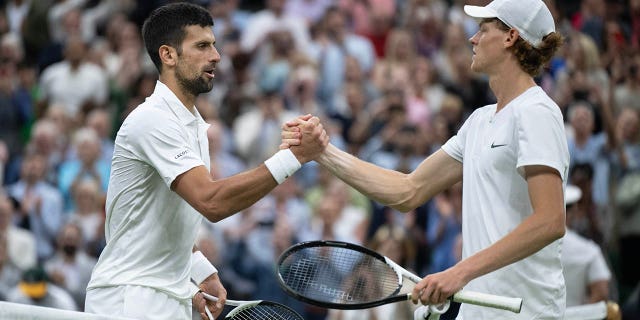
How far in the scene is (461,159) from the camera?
6660mm

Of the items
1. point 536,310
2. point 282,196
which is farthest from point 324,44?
point 536,310

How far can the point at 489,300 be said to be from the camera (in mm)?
5707

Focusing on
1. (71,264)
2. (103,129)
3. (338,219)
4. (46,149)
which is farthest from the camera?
(103,129)

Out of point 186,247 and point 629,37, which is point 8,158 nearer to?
point 629,37

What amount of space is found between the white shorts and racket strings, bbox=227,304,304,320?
39 cm

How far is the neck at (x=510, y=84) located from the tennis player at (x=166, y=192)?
102cm

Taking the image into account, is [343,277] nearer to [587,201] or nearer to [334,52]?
[587,201]

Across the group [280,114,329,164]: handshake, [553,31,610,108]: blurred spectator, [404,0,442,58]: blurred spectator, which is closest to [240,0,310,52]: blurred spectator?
[404,0,442,58]: blurred spectator

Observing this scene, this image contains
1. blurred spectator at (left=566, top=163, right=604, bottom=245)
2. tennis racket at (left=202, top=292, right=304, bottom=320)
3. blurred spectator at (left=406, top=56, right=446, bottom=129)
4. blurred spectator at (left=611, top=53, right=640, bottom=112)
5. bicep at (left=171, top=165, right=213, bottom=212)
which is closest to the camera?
bicep at (left=171, top=165, right=213, bottom=212)

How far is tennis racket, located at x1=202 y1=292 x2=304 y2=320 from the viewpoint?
6.40 meters

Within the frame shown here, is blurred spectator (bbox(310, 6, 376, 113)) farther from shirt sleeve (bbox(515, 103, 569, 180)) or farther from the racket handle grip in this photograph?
the racket handle grip

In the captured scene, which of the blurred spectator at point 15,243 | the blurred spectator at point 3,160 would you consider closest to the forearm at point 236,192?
the blurred spectator at point 15,243

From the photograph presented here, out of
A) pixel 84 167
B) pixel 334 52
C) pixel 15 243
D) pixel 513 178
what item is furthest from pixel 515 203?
pixel 334 52

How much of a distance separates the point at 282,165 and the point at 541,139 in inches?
47.5
